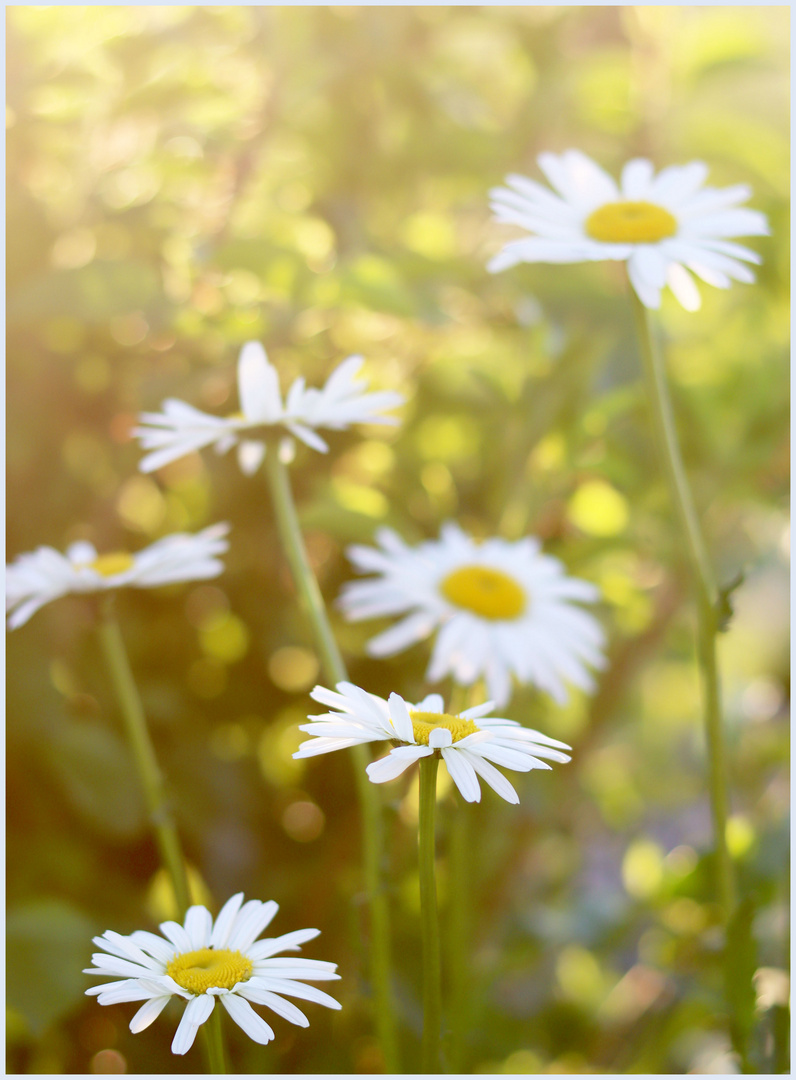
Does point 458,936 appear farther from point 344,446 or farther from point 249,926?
point 344,446

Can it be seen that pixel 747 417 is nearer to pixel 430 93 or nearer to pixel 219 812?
pixel 430 93

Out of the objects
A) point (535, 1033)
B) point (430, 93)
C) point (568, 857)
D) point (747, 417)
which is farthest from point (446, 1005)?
point (430, 93)

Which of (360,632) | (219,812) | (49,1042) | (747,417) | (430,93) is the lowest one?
(49,1042)

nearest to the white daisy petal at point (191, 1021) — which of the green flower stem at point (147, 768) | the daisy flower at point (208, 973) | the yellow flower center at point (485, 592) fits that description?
the daisy flower at point (208, 973)

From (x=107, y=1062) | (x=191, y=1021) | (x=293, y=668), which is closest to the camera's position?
(x=191, y=1021)

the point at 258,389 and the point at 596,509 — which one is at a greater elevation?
the point at 596,509

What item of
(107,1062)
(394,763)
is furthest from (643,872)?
(394,763)

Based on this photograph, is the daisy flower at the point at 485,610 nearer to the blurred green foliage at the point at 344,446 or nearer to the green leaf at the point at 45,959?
the blurred green foliage at the point at 344,446
